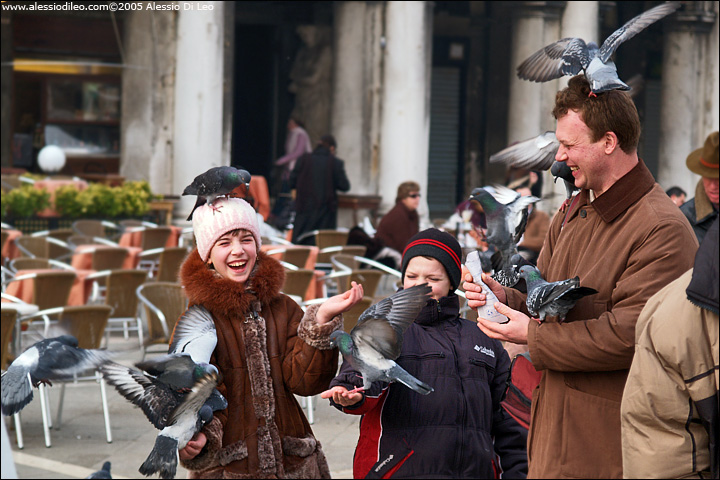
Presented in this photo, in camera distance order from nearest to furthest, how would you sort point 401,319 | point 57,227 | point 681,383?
point 681,383 < point 401,319 < point 57,227

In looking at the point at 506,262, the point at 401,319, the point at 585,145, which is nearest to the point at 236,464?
the point at 401,319

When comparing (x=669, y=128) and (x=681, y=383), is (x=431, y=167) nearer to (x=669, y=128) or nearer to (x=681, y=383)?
(x=669, y=128)

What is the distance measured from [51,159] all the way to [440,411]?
50.2ft

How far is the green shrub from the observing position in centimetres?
1375

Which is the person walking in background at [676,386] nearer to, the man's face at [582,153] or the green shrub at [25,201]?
the man's face at [582,153]

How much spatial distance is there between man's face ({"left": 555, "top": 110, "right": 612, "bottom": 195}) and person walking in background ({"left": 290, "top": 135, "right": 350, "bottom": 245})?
11.8 metres

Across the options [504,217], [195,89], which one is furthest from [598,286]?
[195,89]

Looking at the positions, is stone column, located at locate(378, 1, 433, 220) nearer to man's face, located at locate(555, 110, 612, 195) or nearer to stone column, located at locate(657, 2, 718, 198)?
stone column, located at locate(657, 2, 718, 198)

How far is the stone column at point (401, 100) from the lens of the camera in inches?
725

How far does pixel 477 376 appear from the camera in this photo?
364 centimetres

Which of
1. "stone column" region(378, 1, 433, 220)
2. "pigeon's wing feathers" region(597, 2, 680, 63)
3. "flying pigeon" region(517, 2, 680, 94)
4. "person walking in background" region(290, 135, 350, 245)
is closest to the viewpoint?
"flying pigeon" region(517, 2, 680, 94)

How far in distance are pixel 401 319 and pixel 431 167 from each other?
2205cm

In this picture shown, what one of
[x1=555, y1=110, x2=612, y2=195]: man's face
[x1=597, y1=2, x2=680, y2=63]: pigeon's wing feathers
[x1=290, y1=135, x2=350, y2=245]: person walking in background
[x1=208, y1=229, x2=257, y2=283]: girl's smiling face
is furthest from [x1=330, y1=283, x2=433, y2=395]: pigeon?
[x1=290, y1=135, x2=350, y2=245]: person walking in background

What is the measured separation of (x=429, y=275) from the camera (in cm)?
382
